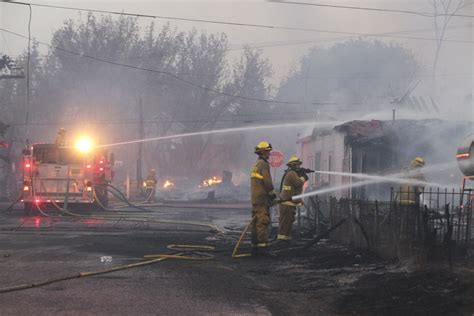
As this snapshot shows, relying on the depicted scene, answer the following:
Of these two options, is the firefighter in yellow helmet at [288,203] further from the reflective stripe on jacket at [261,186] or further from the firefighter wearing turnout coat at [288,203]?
the reflective stripe on jacket at [261,186]

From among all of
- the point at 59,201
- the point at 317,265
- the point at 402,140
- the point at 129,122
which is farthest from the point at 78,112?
the point at 317,265

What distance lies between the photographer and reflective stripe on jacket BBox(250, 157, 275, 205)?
1005 cm

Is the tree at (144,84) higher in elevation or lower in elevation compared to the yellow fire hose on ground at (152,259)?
higher

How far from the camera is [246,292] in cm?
680

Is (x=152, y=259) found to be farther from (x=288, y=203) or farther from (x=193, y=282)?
(x=288, y=203)

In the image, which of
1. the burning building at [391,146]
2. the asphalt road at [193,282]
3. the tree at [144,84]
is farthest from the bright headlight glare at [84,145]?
the tree at [144,84]

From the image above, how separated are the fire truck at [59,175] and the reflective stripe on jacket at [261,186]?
1079 cm

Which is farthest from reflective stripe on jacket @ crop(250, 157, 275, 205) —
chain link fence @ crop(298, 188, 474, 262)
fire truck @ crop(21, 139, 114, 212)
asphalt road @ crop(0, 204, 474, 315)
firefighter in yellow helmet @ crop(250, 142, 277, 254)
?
fire truck @ crop(21, 139, 114, 212)

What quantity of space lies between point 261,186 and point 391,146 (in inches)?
395

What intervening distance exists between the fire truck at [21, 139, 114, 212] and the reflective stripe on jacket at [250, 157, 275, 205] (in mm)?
10792

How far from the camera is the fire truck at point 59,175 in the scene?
19625mm

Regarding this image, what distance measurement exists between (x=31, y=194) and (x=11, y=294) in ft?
44.7

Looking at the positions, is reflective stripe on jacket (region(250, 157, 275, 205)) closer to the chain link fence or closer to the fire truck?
the chain link fence

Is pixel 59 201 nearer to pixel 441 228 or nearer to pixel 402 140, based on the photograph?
pixel 402 140
